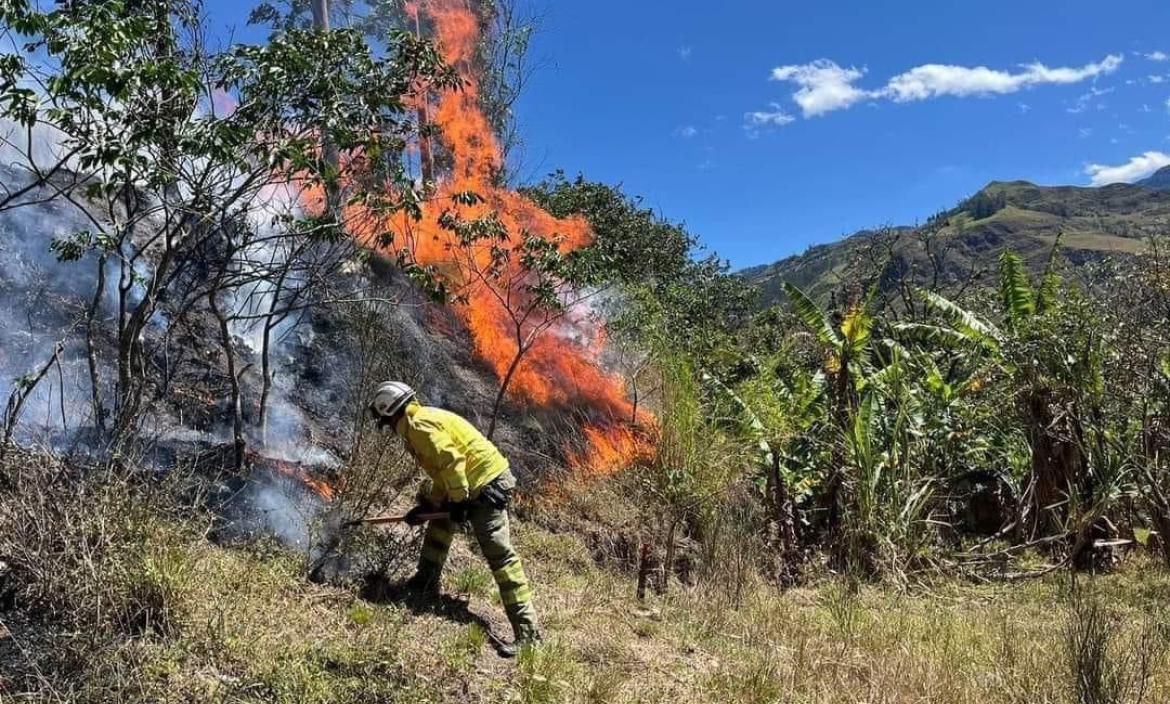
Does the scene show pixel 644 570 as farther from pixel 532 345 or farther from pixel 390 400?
pixel 532 345

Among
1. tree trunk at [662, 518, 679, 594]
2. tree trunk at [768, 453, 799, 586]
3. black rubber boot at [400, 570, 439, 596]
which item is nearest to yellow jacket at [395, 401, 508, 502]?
black rubber boot at [400, 570, 439, 596]

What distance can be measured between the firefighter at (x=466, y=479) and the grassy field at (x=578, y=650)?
329 millimetres

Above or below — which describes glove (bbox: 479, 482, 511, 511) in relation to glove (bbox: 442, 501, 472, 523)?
above

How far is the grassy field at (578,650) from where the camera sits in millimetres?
3957

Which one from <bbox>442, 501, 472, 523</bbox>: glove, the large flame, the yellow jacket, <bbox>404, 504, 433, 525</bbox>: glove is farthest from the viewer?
the large flame

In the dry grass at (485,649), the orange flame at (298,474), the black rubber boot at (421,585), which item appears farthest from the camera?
the orange flame at (298,474)

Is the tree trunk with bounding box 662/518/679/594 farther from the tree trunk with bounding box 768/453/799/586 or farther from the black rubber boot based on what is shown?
the black rubber boot

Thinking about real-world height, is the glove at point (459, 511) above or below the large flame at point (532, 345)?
below

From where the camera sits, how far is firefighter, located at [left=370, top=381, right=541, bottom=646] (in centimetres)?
525

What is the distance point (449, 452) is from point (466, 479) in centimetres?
24

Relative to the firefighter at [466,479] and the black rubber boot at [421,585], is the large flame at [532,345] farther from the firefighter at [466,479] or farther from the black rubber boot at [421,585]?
the firefighter at [466,479]

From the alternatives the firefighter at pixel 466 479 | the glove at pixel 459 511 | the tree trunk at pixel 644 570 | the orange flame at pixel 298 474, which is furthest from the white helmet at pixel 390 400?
the tree trunk at pixel 644 570

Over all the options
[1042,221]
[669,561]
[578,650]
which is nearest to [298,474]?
[669,561]

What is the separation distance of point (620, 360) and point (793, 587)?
6553 millimetres
